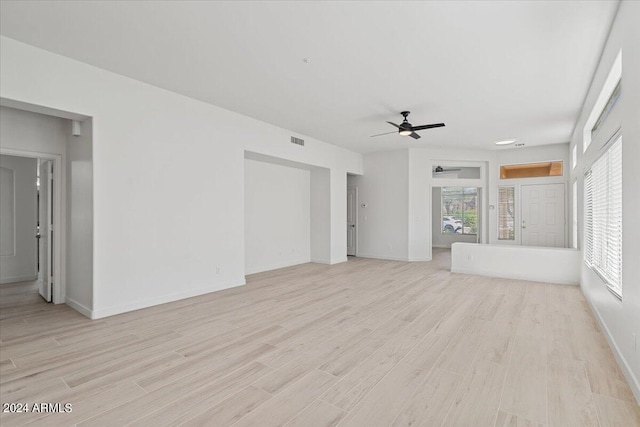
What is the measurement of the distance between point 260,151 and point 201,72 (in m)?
2.18

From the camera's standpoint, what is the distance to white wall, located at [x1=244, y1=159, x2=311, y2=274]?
6.78 metres

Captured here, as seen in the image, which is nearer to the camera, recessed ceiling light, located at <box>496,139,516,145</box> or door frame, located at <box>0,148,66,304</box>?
door frame, located at <box>0,148,66,304</box>

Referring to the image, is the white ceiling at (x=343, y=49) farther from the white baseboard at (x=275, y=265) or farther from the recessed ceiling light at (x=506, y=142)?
the white baseboard at (x=275, y=265)

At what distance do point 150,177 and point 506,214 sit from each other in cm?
880

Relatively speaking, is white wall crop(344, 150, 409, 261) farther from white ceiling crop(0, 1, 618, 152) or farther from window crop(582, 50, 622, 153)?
window crop(582, 50, 622, 153)

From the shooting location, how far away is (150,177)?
14.4 feet

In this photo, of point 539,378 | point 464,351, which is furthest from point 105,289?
point 539,378

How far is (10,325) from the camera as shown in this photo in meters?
3.68

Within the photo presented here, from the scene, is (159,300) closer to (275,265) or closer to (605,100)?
(275,265)

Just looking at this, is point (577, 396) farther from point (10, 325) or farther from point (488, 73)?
point (10, 325)

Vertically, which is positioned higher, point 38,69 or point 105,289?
point 38,69

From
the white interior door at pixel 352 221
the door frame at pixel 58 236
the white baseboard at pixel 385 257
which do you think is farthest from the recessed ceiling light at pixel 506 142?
the door frame at pixel 58 236

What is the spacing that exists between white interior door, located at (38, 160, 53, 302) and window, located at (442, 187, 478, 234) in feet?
37.1

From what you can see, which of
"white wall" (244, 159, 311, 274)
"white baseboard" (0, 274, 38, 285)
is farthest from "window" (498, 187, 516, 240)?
"white baseboard" (0, 274, 38, 285)
